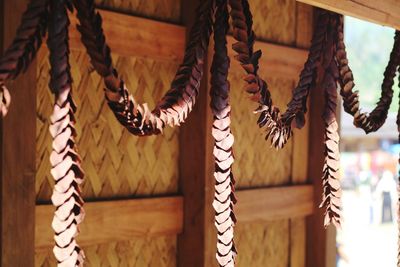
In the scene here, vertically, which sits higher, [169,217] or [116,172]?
[116,172]

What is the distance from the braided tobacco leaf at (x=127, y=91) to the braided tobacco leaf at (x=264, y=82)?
69 mm

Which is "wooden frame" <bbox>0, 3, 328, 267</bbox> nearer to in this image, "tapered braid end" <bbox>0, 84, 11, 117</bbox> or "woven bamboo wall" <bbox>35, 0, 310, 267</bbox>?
"woven bamboo wall" <bbox>35, 0, 310, 267</bbox>

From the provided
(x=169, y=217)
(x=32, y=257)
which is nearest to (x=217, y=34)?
(x=32, y=257)

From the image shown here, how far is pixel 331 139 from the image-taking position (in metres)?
1.52

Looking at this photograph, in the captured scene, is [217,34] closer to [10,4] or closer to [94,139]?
[10,4]

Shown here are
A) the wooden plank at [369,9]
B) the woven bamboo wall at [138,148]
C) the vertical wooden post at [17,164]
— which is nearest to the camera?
the wooden plank at [369,9]

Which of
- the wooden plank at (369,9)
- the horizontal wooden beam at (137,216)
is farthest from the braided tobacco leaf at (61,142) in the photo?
the horizontal wooden beam at (137,216)

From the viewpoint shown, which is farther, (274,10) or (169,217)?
(274,10)

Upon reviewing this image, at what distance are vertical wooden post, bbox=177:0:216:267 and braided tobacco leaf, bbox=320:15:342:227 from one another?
1.07 metres

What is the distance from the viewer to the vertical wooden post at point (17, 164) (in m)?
1.88

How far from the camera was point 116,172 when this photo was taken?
8.01 ft

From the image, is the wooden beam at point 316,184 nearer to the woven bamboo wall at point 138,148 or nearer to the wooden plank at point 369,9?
the woven bamboo wall at point 138,148

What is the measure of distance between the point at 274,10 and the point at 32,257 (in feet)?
6.60

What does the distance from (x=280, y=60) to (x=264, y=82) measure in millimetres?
2001
